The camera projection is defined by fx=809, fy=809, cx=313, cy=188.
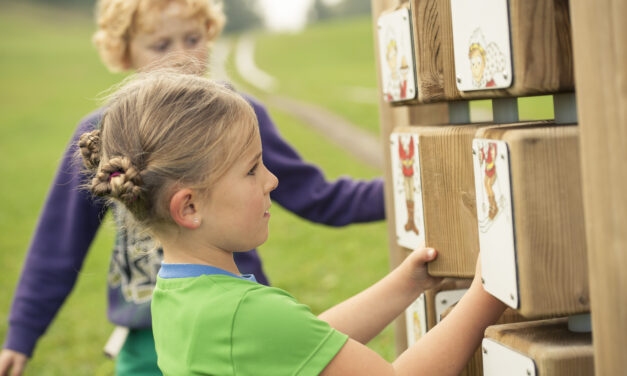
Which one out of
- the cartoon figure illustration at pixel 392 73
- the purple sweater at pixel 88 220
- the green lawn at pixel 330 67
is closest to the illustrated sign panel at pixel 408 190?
the cartoon figure illustration at pixel 392 73

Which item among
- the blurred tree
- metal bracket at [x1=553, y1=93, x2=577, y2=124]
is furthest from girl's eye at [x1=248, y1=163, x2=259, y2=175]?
the blurred tree

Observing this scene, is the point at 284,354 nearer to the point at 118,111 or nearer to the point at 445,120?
the point at 118,111

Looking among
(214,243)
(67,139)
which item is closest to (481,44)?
(214,243)

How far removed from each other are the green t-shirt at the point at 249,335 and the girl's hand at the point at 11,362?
1186 mm

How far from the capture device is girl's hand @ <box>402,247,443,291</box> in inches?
70.2

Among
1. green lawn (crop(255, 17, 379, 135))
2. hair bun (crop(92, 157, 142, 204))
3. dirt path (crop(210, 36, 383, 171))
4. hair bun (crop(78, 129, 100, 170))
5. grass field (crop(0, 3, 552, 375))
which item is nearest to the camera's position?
hair bun (crop(92, 157, 142, 204))

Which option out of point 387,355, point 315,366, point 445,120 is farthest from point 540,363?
point 387,355

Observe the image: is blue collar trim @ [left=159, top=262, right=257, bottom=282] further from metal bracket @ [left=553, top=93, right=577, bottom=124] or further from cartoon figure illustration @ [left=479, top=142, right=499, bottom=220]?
metal bracket @ [left=553, top=93, right=577, bottom=124]

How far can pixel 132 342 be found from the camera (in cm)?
242

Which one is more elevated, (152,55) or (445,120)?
(152,55)

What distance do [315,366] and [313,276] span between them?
15.3ft

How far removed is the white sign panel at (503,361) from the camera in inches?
55.6

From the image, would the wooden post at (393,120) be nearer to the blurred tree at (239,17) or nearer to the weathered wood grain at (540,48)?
the weathered wood grain at (540,48)

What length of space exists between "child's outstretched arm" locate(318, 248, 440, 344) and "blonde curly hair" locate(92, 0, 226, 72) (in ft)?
4.11
